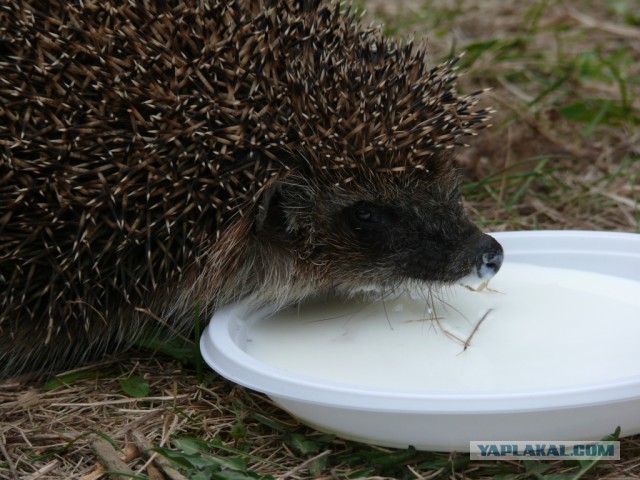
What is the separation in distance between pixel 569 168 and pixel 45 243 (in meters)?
2.86

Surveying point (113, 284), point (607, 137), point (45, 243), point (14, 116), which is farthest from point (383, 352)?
point (607, 137)

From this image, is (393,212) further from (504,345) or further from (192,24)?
(192,24)

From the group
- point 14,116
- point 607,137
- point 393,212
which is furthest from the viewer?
point 607,137

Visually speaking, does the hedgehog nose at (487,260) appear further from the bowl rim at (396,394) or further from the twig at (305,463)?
the twig at (305,463)

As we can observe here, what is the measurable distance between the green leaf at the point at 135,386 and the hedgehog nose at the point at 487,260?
1.18 meters

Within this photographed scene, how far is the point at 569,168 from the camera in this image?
4758 millimetres

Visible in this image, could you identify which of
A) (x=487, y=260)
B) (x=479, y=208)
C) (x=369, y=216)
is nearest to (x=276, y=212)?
(x=369, y=216)

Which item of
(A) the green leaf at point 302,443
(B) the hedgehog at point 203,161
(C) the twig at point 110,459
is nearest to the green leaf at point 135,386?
(B) the hedgehog at point 203,161

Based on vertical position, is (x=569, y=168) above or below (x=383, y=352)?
above

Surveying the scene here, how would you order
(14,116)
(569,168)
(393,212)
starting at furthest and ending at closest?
(569,168) < (393,212) < (14,116)

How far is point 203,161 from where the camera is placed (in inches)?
113

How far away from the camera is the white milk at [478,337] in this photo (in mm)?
2756

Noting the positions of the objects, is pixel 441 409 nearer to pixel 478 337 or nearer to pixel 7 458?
pixel 478 337

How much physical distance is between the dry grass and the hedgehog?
29cm
